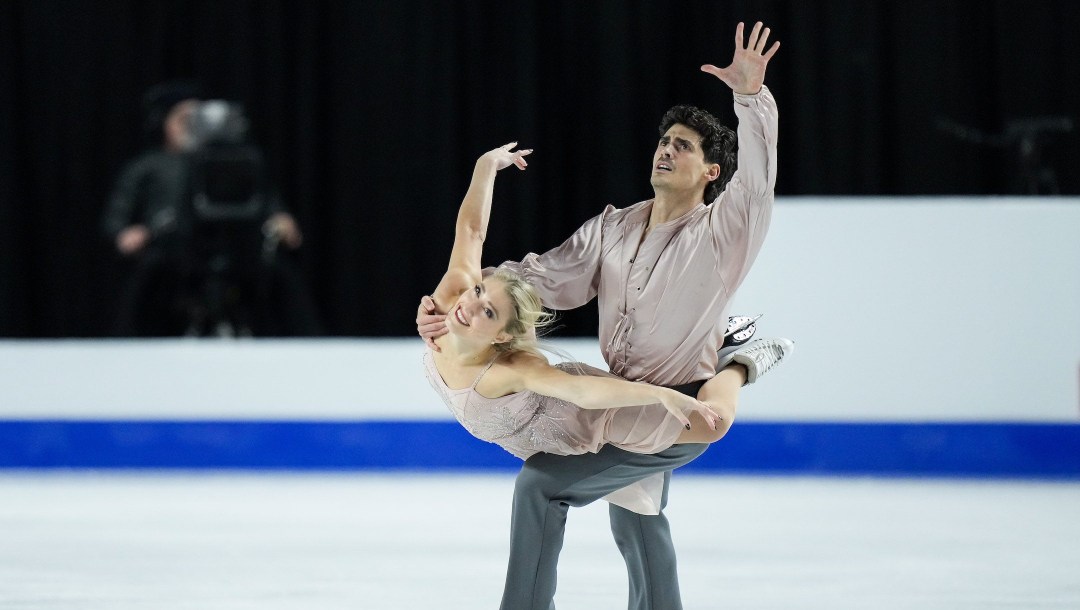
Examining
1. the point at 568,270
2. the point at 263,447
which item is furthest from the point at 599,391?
the point at 263,447

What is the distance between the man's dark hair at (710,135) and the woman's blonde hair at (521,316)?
392 mm

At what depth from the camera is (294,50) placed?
689 cm

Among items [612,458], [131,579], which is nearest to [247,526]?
[131,579]

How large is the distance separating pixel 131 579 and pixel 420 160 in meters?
3.53

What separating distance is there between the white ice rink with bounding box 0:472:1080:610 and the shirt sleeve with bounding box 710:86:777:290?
0.90 metres

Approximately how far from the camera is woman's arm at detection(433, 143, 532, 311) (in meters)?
2.75

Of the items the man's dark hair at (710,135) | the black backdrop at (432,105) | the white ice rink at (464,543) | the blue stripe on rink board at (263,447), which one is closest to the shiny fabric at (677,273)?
the man's dark hair at (710,135)

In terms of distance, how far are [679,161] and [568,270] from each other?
0.95ft

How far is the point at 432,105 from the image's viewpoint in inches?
269

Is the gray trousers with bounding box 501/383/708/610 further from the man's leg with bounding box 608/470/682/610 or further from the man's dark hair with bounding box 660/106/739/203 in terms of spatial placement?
the man's dark hair with bounding box 660/106/739/203

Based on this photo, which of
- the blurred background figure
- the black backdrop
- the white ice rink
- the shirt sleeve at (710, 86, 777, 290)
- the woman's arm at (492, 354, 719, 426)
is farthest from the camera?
the blurred background figure

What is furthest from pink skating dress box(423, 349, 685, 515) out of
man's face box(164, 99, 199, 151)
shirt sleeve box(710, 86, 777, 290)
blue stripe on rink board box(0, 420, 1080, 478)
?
man's face box(164, 99, 199, 151)

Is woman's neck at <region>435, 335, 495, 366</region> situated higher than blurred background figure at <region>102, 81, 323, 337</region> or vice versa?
woman's neck at <region>435, 335, 495, 366</region>

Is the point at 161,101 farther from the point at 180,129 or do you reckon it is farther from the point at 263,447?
the point at 263,447
